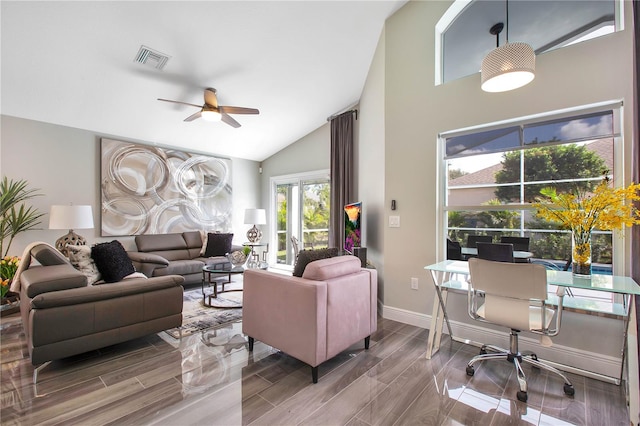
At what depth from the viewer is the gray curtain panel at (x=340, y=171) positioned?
4.80 m

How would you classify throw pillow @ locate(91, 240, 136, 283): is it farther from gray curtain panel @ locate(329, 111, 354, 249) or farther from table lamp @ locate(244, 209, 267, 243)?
gray curtain panel @ locate(329, 111, 354, 249)

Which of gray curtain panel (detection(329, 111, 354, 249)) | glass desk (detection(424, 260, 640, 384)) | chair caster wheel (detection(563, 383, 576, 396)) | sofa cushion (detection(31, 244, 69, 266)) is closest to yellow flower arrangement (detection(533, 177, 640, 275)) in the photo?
glass desk (detection(424, 260, 640, 384))

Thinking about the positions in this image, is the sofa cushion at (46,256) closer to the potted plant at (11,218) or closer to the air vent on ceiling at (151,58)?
the potted plant at (11,218)

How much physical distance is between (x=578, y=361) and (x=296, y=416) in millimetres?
2253

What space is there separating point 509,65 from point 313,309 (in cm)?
210

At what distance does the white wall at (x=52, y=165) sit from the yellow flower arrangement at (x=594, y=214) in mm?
5714

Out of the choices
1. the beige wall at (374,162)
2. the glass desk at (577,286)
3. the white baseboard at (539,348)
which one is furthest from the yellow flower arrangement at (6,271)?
the glass desk at (577,286)

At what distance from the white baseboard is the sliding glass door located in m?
2.67

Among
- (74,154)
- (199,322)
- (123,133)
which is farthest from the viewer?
(123,133)

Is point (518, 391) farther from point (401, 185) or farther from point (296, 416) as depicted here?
point (401, 185)

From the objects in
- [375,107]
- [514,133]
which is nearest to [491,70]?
[514,133]

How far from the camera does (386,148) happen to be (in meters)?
3.48

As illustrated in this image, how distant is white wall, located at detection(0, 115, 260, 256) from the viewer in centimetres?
385

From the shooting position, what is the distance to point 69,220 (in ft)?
12.3
